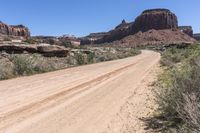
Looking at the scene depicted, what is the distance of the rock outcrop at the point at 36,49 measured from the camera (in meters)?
29.2

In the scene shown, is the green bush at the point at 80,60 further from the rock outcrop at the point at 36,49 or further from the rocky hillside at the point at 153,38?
the rocky hillside at the point at 153,38

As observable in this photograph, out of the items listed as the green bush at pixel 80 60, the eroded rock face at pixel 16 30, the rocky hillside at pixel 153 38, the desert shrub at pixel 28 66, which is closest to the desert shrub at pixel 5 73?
the desert shrub at pixel 28 66

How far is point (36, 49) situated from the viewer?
31.7m

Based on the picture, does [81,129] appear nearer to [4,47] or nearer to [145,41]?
[4,47]

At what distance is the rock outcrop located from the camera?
1151 inches

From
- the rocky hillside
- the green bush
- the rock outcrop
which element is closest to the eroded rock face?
the rocky hillside

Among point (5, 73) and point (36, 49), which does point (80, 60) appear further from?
point (5, 73)

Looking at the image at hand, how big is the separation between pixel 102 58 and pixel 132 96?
29.3 meters

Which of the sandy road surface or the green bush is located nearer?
the sandy road surface

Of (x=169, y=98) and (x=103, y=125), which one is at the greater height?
(x=169, y=98)

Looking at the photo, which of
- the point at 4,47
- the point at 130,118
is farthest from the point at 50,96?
the point at 4,47

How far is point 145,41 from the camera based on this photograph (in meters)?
184

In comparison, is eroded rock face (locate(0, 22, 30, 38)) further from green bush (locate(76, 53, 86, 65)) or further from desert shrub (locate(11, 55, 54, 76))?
desert shrub (locate(11, 55, 54, 76))

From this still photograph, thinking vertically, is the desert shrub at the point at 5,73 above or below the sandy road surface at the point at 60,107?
below
